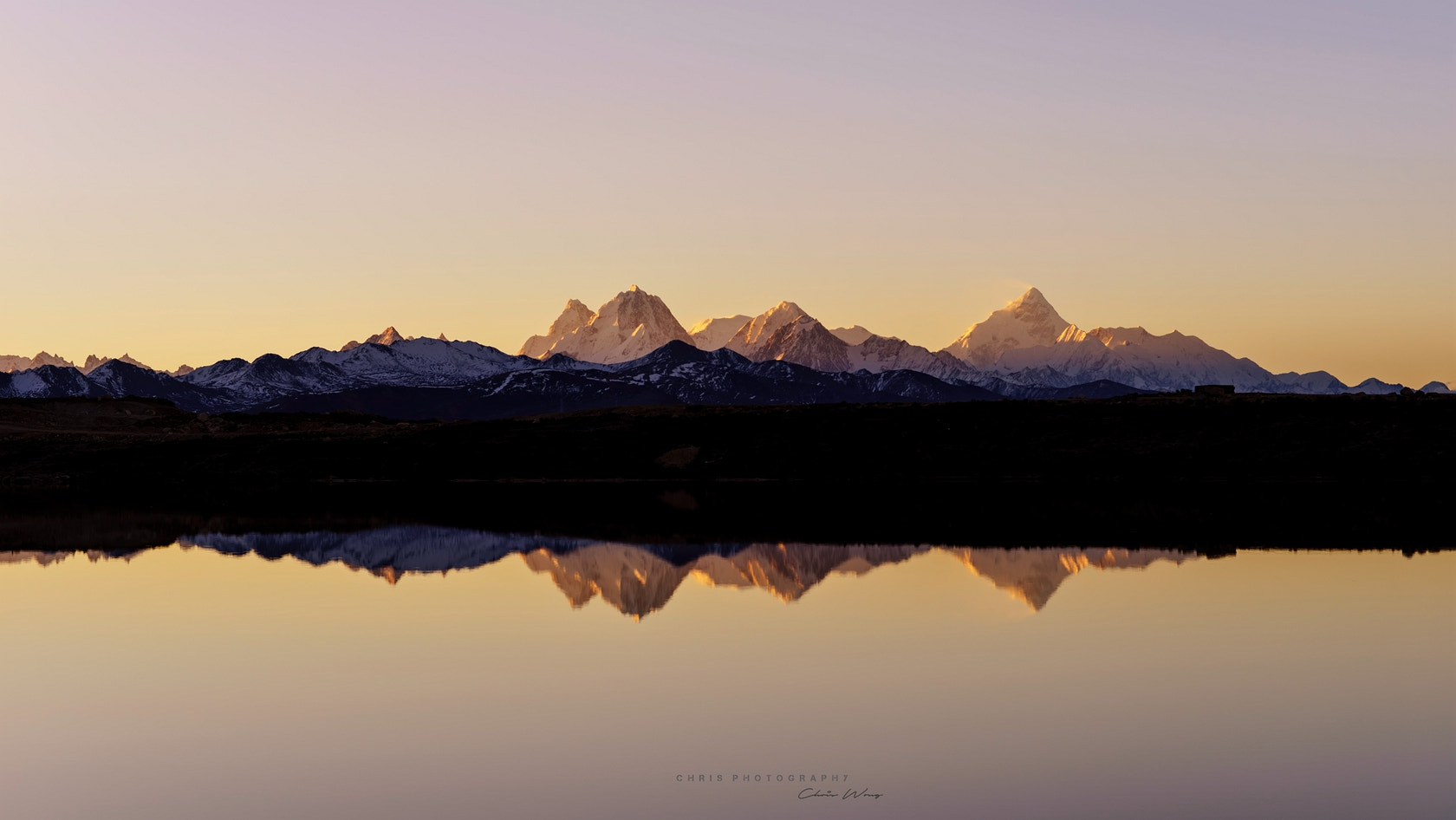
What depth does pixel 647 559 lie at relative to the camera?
168ft

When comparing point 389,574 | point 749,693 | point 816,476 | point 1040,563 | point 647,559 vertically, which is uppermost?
point 816,476

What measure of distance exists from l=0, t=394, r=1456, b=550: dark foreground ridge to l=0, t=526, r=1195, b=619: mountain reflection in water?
133 inches

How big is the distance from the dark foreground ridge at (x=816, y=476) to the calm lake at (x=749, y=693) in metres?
14.9

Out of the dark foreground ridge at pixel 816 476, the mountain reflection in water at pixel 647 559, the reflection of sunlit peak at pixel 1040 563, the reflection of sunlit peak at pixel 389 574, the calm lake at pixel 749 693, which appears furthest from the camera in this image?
the dark foreground ridge at pixel 816 476

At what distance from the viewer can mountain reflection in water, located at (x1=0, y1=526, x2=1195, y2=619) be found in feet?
142

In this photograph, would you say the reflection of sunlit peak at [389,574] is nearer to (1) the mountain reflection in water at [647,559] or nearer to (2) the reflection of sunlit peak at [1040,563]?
(1) the mountain reflection in water at [647,559]

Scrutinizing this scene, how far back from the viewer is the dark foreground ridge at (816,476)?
63.8m

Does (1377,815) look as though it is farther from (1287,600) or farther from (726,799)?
(1287,600)

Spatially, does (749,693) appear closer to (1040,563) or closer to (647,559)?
(1040,563)

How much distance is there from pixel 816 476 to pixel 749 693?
82.1 metres

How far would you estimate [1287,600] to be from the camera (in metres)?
38.5

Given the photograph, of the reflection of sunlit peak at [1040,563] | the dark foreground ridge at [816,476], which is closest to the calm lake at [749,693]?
the reflection of sunlit peak at [1040,563]

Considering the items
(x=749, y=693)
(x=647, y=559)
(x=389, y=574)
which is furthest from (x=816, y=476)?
(x=749, y=693)

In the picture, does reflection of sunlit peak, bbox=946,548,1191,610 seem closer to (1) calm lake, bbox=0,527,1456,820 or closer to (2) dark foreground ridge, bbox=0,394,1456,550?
(1) calm lake, bbox=0,527,1456,820
